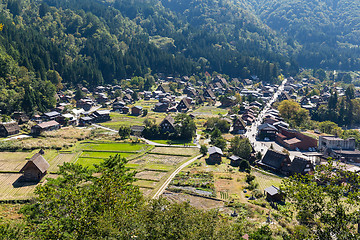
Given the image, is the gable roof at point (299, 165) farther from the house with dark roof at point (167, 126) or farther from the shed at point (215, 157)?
the house with dark roof at point (167, 126)

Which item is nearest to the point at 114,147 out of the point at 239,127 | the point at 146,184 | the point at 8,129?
the point at 146,184

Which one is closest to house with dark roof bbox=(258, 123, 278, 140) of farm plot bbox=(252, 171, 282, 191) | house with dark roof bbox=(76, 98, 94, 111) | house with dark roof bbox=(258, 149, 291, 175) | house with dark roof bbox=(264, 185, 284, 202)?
house with dark roof bbox=(258, 149, 291, 175)

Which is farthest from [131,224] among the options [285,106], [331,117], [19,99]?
[331,117]

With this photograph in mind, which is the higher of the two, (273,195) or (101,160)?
(101,160)

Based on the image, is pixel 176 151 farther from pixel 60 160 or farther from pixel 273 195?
pixel 273 195

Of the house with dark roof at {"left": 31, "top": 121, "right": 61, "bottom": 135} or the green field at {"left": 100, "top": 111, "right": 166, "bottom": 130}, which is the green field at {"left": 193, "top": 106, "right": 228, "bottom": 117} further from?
the house with dark roof at {"left": 31, "top": 121, "right": 61, "bottom": 135}

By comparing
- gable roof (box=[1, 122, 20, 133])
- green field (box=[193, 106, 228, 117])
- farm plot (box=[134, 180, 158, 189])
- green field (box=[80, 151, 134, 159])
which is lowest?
green field (box=[193, 106, 228, 117])

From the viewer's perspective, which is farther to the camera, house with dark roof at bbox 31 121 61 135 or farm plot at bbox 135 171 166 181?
house with dark roof at bbox 31 121 61 135

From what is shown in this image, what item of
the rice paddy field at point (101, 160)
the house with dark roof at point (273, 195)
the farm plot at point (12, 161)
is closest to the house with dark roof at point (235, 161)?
the rice paddy field at point (101, 160)
